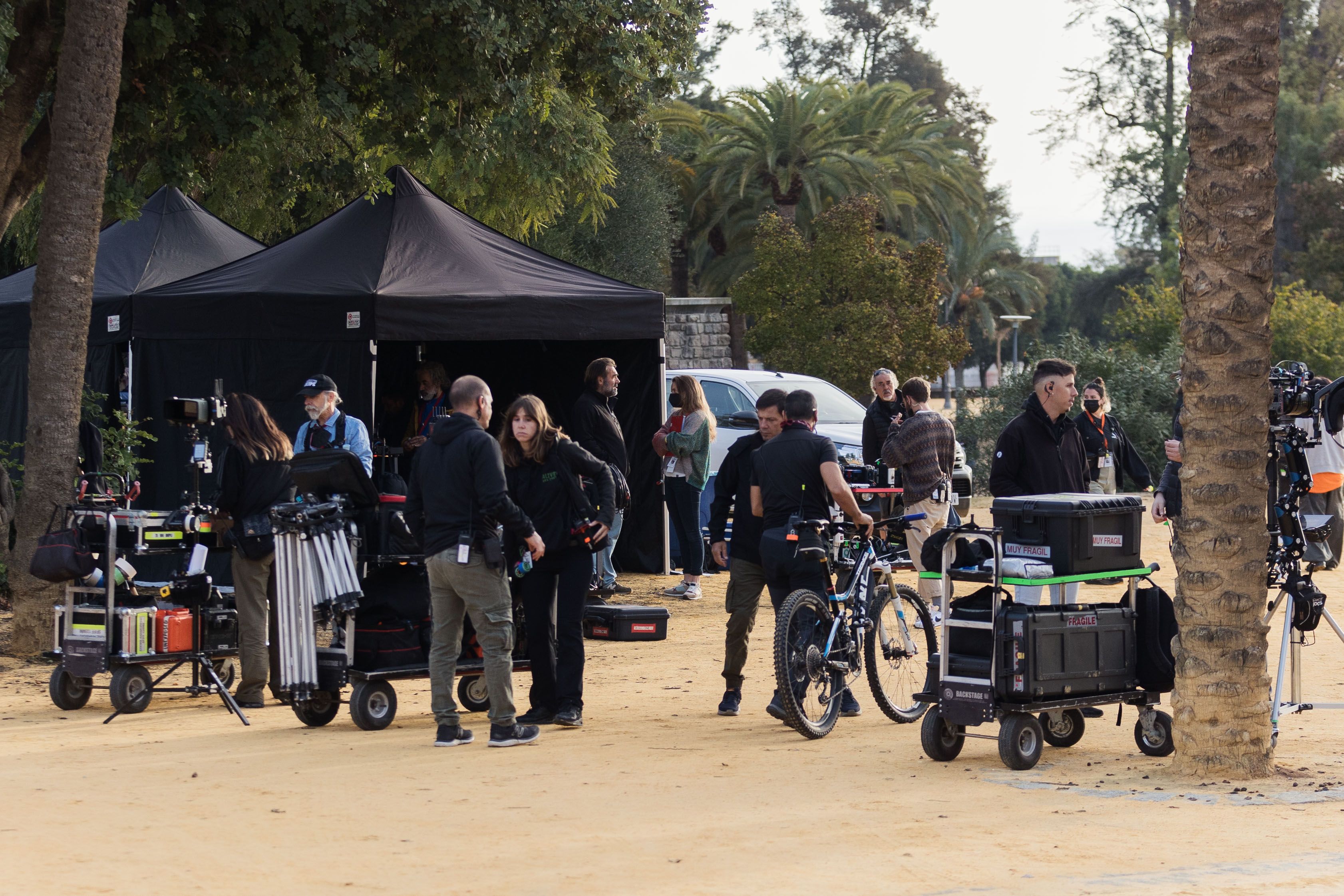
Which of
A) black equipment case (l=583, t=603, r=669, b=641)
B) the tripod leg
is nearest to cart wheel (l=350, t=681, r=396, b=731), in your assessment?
black equipment case (l=583, t=603, r=669, b=641)

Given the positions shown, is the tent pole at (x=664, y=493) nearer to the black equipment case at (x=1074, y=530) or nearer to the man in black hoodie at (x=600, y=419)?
the man in black hoodie at (x=600, y=419)

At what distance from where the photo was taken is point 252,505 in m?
Result: 9.02

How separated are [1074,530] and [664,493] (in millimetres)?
7582

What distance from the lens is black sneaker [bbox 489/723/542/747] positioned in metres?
8.08

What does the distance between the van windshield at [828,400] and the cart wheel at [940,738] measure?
9.75 meters

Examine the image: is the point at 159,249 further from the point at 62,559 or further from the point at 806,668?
the point at 806,668

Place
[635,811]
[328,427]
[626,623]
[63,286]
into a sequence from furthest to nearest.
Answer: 1. [63,286]
2. [328,427]
3. [626,623]
4. [635,811]

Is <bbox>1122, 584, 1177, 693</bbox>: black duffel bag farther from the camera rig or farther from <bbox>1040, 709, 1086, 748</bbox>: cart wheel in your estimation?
the camera rig

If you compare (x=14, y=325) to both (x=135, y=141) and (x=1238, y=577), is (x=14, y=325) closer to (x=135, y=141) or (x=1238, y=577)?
(x=135, y=141)

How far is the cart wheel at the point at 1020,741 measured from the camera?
729cm

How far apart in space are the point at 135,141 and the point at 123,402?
2.30 meters

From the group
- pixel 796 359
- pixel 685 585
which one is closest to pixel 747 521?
pixel 685 585

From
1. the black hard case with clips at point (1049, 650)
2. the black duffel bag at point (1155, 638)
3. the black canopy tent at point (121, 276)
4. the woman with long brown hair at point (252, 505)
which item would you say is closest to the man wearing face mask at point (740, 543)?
the black hard case with clips at point (1049, 650)

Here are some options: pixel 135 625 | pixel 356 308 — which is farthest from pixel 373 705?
pixel 356 308
